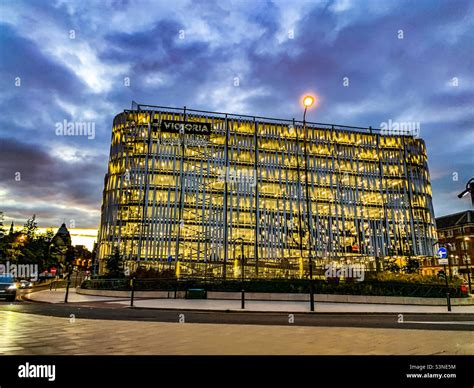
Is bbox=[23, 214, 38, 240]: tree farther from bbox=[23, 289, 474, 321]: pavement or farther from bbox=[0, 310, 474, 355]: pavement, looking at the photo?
bbox=[0, 310, 474, 355]: pavement

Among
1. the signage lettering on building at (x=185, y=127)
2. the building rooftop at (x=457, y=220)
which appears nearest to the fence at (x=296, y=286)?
the signage lettering on building at (x=185, y=127)

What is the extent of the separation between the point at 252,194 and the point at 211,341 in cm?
6046

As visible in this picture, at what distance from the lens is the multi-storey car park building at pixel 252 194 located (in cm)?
6188

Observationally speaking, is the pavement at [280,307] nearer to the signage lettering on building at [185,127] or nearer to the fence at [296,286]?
the fence at [296,286]

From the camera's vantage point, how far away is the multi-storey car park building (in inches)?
2436

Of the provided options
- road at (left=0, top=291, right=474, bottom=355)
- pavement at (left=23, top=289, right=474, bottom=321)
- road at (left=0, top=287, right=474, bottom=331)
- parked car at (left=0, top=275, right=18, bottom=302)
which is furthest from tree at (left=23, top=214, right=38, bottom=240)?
road at (left=0, top=291, right=474, bottom=355)

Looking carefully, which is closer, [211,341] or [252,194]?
[211,341]

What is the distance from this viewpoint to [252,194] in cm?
6725

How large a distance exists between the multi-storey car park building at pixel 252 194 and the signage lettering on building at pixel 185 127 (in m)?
0.21

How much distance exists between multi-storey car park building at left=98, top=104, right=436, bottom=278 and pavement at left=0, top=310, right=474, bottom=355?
49.0m

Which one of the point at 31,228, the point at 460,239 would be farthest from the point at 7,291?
the point at 460,239

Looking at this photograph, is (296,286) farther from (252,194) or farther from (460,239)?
(460,239)
